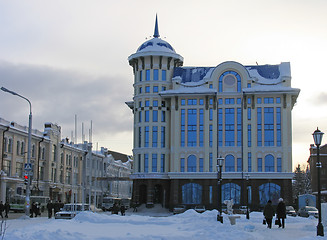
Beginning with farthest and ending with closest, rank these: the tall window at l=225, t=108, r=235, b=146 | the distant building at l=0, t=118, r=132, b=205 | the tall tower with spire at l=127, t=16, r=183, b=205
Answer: the tall tower with spire at l=127, t=16, r=183, b=205 < the tall window at l=225, t=108, r=235, b=146 < the distant building at l=0, t=118, r=132, b=205

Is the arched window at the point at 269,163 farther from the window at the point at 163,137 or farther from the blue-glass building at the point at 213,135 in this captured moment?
the window at the point at 163,137

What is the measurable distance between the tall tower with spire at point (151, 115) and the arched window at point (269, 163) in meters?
12.7

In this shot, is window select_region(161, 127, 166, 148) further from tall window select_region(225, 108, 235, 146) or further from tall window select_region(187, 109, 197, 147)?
tall window select_region(225, 108, 235, 146)

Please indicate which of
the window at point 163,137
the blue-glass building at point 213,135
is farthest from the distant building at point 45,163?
the window at point 163,137

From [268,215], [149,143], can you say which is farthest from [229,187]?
[268,215]

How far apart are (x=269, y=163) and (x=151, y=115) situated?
1640 cm

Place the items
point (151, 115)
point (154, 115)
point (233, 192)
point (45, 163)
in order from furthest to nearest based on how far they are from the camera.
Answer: point (45, 163) < point (154, 115) < point (151, 115) < point (233, 192)

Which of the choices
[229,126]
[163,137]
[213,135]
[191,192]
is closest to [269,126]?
[229,126]

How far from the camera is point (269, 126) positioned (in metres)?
67.8

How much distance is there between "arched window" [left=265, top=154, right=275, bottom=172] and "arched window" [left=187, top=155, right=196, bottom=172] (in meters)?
9.12

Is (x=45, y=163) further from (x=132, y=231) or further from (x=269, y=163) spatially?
(x=132, y=231)

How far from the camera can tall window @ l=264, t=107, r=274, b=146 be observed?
67625 millimetres

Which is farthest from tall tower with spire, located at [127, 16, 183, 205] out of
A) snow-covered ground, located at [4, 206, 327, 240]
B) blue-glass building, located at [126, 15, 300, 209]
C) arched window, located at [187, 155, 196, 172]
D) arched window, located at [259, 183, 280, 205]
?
snow-covered ground, located at [4, 206, 327, 240]

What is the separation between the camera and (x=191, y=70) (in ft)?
240
